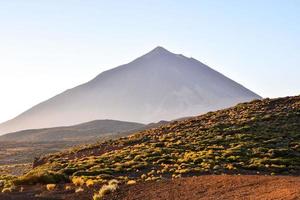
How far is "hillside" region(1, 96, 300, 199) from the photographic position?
3944 centimetres

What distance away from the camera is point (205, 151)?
4819 centimetres

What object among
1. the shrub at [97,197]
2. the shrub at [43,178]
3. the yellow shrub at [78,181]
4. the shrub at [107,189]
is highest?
the shrub at [43,178]

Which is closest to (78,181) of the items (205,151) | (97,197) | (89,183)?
(89,183)

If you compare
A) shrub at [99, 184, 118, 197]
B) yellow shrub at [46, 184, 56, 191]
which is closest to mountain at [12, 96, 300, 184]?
yellow shrub at [46, 184, 56, 191]

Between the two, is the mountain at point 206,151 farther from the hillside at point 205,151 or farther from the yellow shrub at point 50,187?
the yellow shrub at point 50,187

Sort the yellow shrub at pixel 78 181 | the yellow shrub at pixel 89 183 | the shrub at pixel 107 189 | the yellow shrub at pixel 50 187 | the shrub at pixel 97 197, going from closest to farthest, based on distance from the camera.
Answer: the shrub at pixel 97 197
the shrub at pixel 107 189
the yellow shrub at pixel 89 183
the yellow shrub at pixel 50 187
the yellow shrub at pixel 78 181

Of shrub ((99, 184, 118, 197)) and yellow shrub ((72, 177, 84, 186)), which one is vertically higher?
yellow shrub ((72, 177, 84, 186))

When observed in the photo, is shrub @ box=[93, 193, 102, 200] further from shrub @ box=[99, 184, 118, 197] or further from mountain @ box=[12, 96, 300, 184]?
mountain @ box=[12, 96, 300, 184]

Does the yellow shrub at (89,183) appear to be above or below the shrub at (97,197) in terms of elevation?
above

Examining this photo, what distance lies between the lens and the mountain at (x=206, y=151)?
3951 cm

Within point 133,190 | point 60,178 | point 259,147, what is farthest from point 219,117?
point 133,190

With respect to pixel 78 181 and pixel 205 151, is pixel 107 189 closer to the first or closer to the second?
pixel 78 181

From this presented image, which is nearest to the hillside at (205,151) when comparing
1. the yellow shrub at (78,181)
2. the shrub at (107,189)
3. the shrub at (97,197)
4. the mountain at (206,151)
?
the mountain at (206,151)

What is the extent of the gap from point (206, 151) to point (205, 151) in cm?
11
